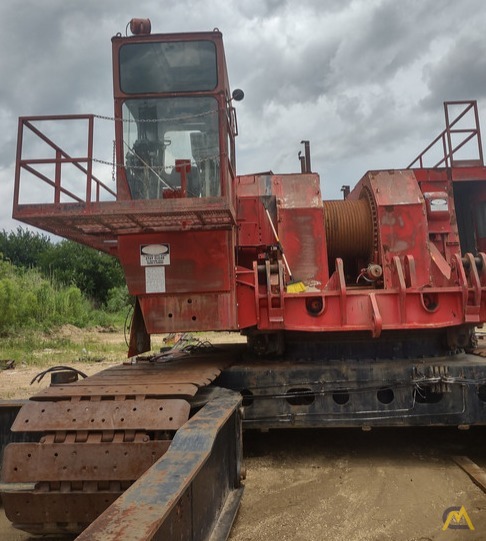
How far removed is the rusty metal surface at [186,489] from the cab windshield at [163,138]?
200 cm

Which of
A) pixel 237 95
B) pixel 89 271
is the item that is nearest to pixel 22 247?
pixel 89 271

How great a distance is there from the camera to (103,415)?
3133 millimetres

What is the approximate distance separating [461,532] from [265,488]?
1.47 metres

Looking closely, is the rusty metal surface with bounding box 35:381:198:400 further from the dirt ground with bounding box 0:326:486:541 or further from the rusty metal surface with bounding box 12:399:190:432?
the dirt ground with bounding box 0:326:486:541

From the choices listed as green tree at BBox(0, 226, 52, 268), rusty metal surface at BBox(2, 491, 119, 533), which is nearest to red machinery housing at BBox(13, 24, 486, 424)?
rusty metal surface at BBox(2, 491, 119, 533)

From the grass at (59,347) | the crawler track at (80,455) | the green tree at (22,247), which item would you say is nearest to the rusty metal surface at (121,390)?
the crawler track at (80,455)

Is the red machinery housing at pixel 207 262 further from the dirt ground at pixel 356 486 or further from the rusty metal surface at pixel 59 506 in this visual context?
the rusty metal surface at pixel 59 506

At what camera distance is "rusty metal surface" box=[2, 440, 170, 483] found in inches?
116

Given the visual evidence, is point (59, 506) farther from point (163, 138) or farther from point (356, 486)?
point (163, 138)

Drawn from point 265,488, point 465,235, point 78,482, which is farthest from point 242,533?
point 465,235

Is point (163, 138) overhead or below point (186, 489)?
overhead

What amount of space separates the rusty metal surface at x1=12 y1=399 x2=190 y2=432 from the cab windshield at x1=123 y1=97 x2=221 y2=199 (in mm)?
1919

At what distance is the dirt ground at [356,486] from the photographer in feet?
10.6

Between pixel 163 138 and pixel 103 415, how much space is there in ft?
8.12
